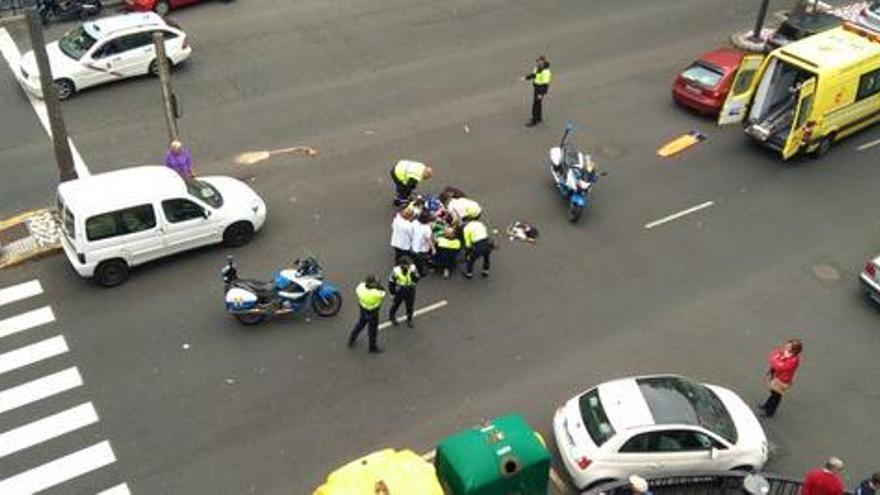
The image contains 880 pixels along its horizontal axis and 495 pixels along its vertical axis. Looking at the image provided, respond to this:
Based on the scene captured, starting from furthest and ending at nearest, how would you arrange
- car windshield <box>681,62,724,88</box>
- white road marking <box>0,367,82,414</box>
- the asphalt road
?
1. car windshield <box>681,62,724,88</box>
2. white road marking <box>0,367,82,414</box>
3. the asphalt road

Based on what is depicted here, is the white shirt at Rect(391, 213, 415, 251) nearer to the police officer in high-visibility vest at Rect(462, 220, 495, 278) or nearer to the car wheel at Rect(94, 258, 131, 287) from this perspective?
the police officer in high-visibility vest at Rect(462, 220, 495, 278)

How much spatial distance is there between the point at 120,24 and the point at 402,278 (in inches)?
496

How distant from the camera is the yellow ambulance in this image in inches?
861

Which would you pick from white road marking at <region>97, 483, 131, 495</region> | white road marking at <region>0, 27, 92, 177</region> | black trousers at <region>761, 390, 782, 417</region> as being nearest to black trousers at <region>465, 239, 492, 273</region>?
black trousers at <region>761, 390, 782, 417</region>

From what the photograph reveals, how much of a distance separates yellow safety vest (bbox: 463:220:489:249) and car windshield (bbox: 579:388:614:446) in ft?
14.7

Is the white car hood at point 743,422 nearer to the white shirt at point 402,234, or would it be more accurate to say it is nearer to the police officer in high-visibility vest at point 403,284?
the police officer in high-visibility vest at point 403,284

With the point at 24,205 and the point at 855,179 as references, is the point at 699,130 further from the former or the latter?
the point at 24,205

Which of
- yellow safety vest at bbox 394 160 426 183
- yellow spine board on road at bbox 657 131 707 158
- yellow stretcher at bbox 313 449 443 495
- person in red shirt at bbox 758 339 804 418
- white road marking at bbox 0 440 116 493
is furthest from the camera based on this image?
yellow spine board on road at bbox 657 131 707 158

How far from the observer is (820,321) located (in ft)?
59.4

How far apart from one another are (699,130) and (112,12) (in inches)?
686

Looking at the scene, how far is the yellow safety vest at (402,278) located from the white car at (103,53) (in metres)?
10.5

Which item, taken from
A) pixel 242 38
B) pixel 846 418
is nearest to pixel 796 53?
pixel 846 418

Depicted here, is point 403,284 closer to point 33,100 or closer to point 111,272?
point 111,272

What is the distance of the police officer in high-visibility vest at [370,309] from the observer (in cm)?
1588
